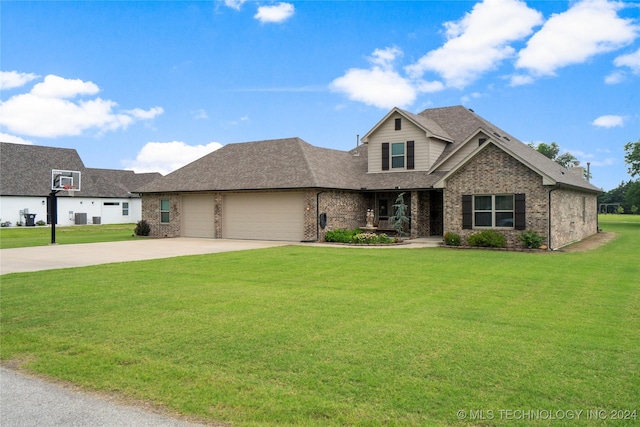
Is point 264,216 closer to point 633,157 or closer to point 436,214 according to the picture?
point 436,214

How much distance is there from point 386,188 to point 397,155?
2.78m

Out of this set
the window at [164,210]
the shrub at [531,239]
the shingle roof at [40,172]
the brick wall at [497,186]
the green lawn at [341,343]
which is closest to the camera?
the green lawn at [341,343]

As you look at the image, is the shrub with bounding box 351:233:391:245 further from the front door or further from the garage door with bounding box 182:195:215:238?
the garage door with bounding box 182:195:215:238

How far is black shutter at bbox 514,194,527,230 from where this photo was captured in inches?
781

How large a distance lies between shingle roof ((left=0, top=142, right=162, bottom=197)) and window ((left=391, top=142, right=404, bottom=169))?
105 feet

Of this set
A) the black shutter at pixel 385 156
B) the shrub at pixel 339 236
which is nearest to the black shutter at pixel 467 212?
the shrub at pixel 339 236

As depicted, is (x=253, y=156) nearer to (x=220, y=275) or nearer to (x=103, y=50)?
(x=103, y=50)

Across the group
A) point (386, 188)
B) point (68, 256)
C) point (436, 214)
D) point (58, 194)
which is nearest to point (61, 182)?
point (68, 256)

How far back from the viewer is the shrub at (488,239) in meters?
19.9

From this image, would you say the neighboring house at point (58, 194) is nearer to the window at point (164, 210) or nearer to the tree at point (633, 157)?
the window at point (164, 210)

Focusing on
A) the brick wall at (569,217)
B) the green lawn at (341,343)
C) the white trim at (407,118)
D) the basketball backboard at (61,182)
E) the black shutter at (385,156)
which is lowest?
the green lawn at (341,343)

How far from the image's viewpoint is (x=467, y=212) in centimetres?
2103

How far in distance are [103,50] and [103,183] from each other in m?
30.3

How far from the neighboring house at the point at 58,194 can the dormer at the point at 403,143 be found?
30.9m
